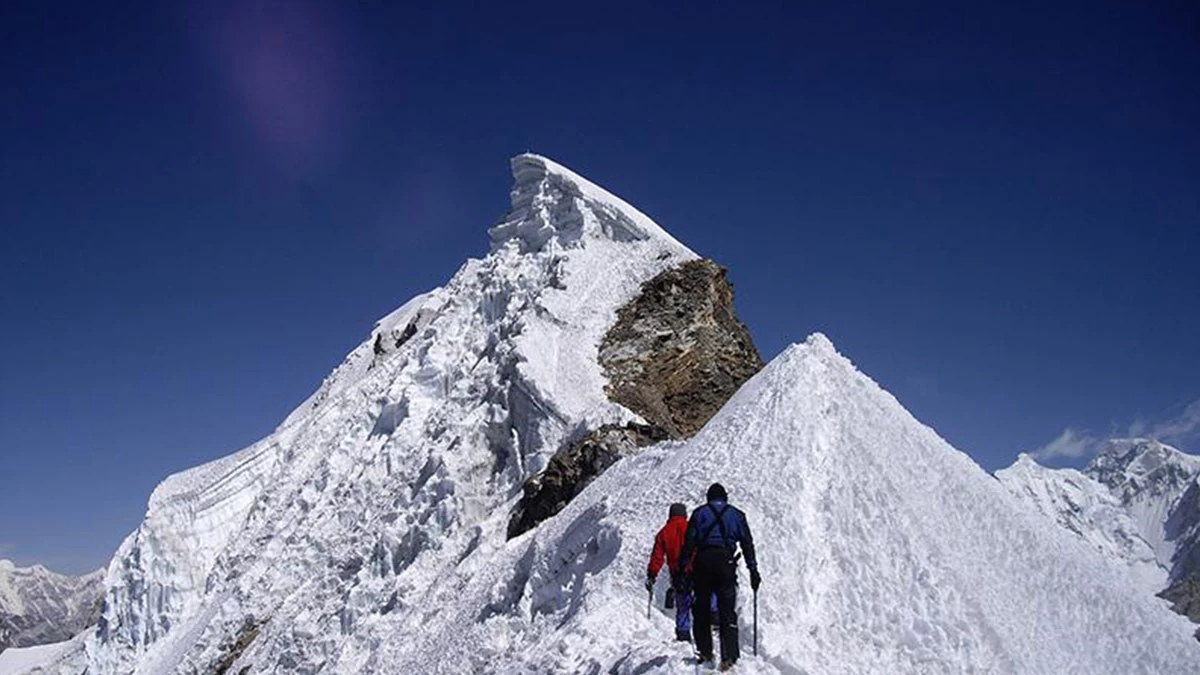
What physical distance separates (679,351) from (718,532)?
23.8 meters

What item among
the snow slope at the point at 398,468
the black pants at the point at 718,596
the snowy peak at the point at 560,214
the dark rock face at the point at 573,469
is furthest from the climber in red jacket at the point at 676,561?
the snowy peak at the point at 560,214

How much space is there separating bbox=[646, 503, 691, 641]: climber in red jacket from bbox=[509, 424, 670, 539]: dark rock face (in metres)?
12.6

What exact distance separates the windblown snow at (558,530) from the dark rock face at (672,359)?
3.03ft

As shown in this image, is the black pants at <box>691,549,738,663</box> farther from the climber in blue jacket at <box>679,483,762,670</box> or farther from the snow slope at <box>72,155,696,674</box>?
the snow slope at <box>72,155,696,674</box>

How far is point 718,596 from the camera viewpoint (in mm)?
10000

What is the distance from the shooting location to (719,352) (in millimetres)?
34656

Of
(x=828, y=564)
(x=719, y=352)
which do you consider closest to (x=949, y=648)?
(x=828, y=564)

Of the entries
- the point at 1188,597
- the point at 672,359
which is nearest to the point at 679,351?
the point at 672,359

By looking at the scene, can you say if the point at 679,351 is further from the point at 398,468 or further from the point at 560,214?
the point at 398,468

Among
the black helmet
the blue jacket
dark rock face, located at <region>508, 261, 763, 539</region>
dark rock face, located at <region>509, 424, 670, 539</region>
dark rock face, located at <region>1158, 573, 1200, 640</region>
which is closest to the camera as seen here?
the blue jacket

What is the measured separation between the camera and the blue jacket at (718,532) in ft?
33.1

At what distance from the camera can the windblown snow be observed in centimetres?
1285

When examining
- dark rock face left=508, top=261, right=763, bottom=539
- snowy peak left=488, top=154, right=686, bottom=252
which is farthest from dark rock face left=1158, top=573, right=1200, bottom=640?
snowy peak left=488, top=154, right=686, bottom=252

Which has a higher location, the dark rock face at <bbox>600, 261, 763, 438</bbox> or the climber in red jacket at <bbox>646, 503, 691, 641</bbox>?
the dark rock face at <bbox>600, 261, 763, 438</bbox>
